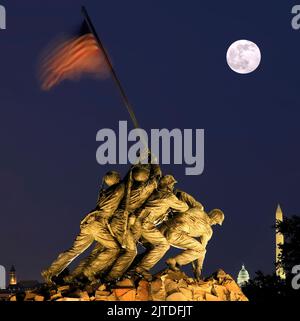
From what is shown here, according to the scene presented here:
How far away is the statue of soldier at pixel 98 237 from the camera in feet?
96.4

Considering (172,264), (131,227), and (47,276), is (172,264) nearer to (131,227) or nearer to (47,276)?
(131,227)

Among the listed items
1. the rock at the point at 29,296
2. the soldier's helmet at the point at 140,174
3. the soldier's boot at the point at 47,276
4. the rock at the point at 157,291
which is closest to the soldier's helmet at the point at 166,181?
the soldier's helmet at the point at 140,174

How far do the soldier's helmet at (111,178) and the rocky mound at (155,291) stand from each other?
8.06 feet

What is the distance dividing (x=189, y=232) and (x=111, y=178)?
7.26 feet

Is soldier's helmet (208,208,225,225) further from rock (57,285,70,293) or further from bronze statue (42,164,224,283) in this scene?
rock (57,285,70,293)


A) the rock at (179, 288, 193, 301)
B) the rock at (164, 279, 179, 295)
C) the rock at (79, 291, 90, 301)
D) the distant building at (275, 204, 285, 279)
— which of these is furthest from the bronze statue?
the distant building at (275, 204, 285, 279)

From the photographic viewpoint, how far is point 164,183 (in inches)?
1171

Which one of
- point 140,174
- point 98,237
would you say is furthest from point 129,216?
point 140,174

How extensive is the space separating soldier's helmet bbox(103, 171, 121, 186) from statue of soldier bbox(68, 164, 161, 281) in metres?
0.44

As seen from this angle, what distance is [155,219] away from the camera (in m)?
29.4
